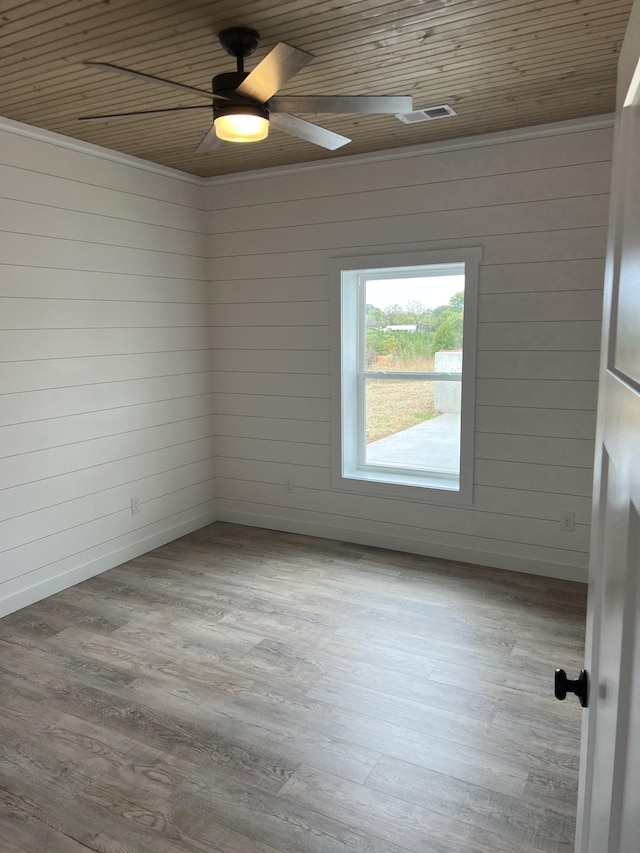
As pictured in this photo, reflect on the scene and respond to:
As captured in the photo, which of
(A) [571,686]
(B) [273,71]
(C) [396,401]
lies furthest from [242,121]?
(C) [396,401]

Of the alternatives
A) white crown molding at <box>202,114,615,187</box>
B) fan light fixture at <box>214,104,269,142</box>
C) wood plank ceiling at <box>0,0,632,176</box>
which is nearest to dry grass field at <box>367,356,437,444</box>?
white crown molding at <box>202,114,615,187</box>

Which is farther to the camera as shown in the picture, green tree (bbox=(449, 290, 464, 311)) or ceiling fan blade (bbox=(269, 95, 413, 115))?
green tree (bbox=(449, 290, 464, 311))

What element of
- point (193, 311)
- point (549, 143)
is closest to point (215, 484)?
point (193, 311)

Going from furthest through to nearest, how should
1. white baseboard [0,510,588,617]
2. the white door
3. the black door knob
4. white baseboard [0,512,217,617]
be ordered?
white baseboard [0,510,588,617]
white baseboard [0,512,217,617]
the black door knob
the white door

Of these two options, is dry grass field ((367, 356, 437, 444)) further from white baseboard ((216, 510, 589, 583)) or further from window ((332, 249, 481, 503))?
white baseboard ((216, 510, 589, 583))

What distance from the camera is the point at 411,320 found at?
432cm

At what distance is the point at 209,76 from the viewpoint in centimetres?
281

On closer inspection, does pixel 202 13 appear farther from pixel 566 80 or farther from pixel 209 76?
pixel 566 80

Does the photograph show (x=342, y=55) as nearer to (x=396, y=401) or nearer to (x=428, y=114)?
(x=428, y=114)

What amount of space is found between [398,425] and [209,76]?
258 cm

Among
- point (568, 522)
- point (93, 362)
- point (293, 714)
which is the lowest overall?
point (293, 714)

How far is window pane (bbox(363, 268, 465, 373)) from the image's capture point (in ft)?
13.6

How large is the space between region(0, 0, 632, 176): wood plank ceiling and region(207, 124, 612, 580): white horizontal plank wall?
394 millimetres

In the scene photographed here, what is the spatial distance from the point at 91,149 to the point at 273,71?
7.11ft
